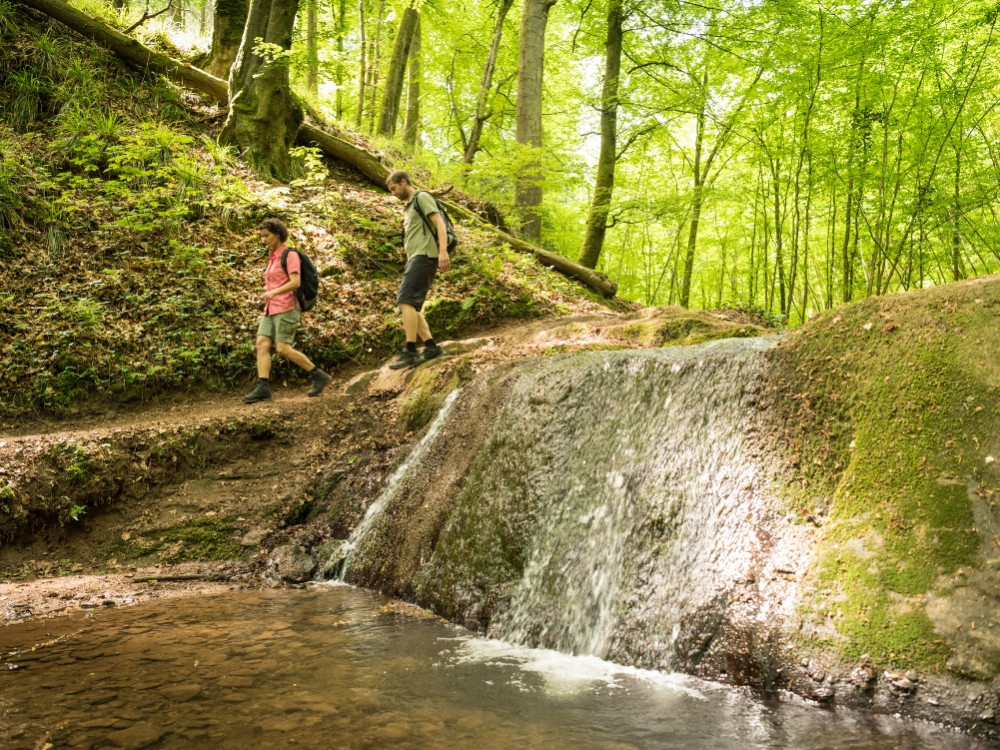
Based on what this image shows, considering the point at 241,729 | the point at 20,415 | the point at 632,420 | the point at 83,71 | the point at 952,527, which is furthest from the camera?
the point at 83,71

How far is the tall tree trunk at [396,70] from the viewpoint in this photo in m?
16.1

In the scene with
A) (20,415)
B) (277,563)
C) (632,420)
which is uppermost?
(632,420)

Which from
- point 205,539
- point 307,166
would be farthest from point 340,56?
point 205,539

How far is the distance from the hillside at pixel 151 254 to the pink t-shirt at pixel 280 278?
1.31m

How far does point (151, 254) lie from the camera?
9.34 meters

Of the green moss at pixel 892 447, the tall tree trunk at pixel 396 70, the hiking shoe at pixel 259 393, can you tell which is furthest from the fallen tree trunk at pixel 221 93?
the green moss at pixel 892 447

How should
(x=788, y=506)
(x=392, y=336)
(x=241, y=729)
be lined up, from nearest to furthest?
(x=241, y=729)
(x=788, y=506)
(x=392, y=336)

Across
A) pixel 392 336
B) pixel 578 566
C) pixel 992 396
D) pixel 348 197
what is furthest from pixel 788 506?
pixel 348 197

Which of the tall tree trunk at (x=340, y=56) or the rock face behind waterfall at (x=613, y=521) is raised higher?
the tall tree trunk at (x=340, y=56)

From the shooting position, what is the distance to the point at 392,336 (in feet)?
30.8

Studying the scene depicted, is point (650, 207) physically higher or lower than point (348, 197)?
higher

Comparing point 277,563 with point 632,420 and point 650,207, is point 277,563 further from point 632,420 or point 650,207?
point 650,207

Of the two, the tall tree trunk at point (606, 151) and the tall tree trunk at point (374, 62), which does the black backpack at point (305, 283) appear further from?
the tall tree trunk at point (374, 62)

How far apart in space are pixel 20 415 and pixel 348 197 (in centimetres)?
634
